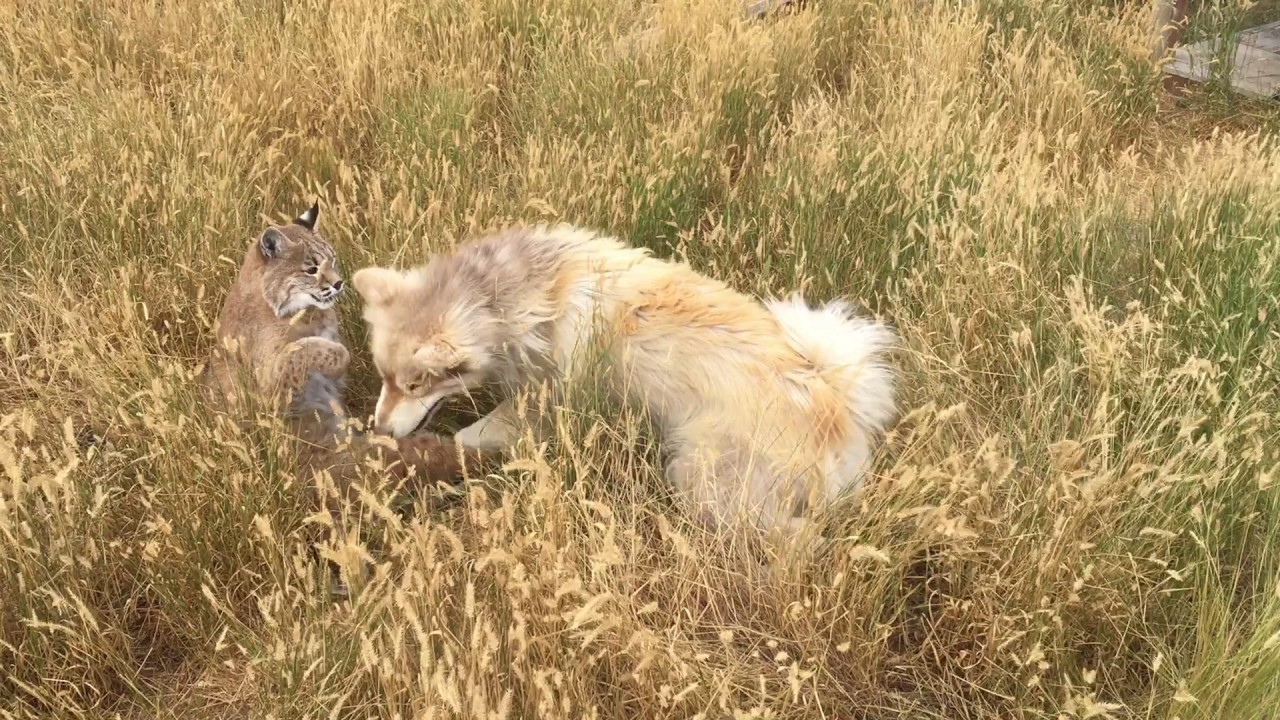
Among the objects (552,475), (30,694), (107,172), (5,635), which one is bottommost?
(30,694)

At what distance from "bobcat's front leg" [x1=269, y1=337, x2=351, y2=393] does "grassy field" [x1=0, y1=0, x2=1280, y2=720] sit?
245 millimetres

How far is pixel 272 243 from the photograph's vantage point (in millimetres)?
2744

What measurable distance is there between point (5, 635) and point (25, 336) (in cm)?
154

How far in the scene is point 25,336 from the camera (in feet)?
9.54

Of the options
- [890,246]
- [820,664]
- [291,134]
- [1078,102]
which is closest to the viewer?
[820,664]

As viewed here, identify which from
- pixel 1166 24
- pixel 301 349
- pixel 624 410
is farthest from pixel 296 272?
pixel 1166 24

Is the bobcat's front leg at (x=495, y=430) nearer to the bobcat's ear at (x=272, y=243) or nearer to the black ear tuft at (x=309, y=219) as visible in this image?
the bobcat's ear at (x=272, y=243)

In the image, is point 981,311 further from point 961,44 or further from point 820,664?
point 961,44

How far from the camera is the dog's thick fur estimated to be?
2.30m

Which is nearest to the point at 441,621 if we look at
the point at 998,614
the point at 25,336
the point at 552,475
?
the point at 552,475

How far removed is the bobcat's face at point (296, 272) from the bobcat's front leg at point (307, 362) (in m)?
0.17

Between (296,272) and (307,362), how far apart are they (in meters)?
0.35

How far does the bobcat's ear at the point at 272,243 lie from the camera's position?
107 inches

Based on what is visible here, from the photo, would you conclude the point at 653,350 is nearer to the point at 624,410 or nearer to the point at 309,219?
the point at 624,410
